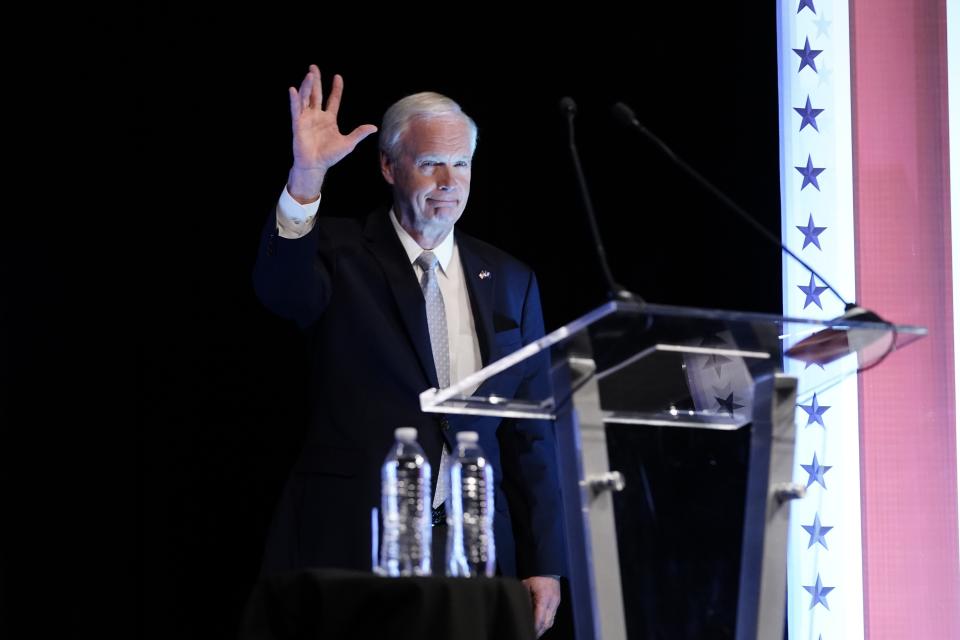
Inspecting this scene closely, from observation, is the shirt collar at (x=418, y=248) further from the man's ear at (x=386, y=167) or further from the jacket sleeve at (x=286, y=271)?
the jacket sleeve at (x=286, y=271)

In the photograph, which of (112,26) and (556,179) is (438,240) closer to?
(556,179)

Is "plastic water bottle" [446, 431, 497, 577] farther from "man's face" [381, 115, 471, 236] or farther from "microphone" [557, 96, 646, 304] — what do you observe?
"man's face" [381, 115, 471, 236]

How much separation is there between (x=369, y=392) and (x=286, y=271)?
0.36m

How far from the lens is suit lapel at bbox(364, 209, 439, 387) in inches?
124

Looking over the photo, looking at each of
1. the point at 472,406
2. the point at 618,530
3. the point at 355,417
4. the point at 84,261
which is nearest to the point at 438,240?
the point at 355,417

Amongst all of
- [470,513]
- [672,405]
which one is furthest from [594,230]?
[470,513]

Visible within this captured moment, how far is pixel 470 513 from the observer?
9.43 ft

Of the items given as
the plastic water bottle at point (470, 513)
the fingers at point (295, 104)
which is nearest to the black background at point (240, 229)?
the fingers at point (295, 104)

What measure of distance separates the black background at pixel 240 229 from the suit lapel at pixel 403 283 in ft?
1.45

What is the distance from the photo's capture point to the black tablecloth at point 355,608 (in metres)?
2.10

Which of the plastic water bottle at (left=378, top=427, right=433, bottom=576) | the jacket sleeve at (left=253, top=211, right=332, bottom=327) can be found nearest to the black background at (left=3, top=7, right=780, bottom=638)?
the jacket sleeve at (left=253, top=211, right=332, bottom=327)

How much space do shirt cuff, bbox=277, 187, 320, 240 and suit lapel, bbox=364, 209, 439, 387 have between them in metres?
0.31

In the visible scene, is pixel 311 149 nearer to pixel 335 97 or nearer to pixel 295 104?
pixel 295 104

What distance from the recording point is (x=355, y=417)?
3111mm
